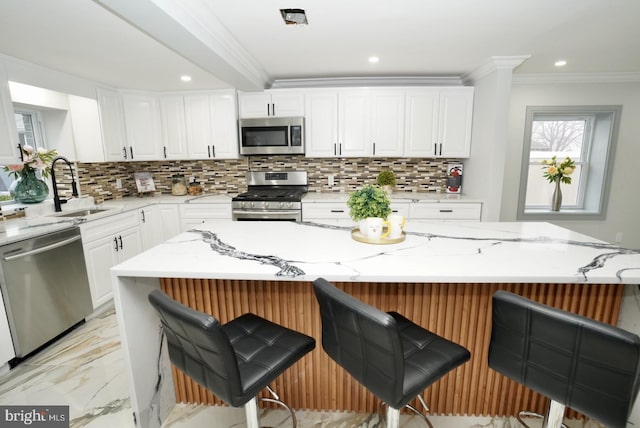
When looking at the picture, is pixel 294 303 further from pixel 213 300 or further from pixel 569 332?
pixel 569 332

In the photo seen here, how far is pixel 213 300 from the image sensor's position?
1.66 metres

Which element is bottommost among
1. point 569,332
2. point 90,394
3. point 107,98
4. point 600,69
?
point 90,394

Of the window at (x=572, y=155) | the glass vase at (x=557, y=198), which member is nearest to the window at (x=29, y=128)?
the window at (x=572, y=155)

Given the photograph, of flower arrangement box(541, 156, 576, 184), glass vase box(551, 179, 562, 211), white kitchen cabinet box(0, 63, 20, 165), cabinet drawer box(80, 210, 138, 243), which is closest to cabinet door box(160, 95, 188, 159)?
cabinet drawer box(80, 210, 138, 243)

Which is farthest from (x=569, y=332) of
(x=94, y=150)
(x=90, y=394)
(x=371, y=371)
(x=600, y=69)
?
(x=94, y=150)

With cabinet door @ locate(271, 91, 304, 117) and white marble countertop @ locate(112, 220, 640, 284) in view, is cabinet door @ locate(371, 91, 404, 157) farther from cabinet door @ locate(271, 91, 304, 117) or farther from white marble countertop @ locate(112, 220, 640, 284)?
white marble countertop @ locate(112, 220, 640, 284)

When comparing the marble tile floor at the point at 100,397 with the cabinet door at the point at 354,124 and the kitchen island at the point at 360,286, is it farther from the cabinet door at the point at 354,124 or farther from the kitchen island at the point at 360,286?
the cabinet door at the point at 354,124

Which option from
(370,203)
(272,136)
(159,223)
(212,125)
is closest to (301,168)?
(272,136)

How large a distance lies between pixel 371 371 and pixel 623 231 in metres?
4.81

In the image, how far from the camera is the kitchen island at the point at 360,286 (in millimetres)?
1312

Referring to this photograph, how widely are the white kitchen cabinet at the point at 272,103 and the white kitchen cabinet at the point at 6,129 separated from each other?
2045mm

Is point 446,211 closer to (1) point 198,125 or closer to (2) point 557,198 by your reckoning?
(2) point 557,198

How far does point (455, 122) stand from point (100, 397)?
4.03m

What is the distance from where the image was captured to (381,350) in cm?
98
